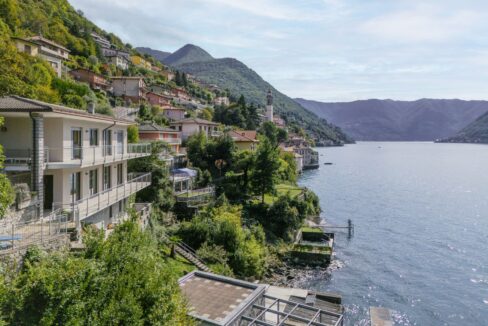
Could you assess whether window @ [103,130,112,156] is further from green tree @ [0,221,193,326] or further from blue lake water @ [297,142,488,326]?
blue lake water @ [297,142,488,326]

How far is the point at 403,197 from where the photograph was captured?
7650 centimetres

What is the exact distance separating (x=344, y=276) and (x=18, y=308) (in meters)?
31.5

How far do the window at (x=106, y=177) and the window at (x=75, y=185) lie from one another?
13.2 ft

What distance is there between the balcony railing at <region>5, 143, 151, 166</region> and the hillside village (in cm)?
6

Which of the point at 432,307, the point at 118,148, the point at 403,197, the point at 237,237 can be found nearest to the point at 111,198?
the point at 118,148

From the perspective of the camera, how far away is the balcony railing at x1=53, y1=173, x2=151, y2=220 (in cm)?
1848

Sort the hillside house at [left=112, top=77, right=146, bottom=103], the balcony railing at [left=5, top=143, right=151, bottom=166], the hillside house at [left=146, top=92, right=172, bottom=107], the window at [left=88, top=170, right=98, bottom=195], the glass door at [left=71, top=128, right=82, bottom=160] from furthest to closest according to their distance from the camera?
1. the hillside house at [left=146, top=92, right=172, bottom=107]
2. the hillside house at [left=112, top=77, right=146, bottom=103]
3. the window at [left=88, top=170, right=98, bottom=195]
4. the glass door at [left=71, top=128, right=82, bottom=160]
5. the balcony railing at [left=5, top=143, right=151, bottom=166]

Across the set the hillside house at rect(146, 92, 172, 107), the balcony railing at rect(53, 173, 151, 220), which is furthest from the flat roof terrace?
the hillside house at rect(146, 92, 172, 107)

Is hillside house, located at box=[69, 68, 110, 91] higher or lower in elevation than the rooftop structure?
higher

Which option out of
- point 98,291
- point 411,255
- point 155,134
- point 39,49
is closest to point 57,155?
point 98,291

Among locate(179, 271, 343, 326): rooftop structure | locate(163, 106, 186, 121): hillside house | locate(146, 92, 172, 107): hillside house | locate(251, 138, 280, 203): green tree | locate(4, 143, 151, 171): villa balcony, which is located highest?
locate(146, 92, 172, 107): hillside house

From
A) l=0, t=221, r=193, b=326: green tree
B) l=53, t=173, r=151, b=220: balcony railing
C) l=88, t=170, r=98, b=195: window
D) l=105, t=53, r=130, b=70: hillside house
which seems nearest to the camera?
l=0, t=221, r=193, b=326: green tree

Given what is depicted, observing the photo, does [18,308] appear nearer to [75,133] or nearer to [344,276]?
[75,133]

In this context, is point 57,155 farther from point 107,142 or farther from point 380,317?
point 380,317
